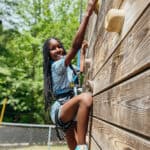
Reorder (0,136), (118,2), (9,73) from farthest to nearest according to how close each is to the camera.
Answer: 1. (9,73)
2. (0,136)
3. (118,2)

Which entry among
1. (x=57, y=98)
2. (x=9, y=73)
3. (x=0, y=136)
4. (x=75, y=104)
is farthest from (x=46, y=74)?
(x=9, y=73)

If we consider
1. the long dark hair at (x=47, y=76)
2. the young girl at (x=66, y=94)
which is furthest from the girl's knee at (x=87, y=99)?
the long dark hair at (x=47, y=76)

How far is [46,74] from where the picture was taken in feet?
10.9

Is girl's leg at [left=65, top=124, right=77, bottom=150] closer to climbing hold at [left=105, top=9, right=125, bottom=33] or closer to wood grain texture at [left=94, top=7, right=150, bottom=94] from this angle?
wood grain texture at [left=94, top=7, right=150, bottom=94]

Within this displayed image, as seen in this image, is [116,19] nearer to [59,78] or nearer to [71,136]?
[59,78]

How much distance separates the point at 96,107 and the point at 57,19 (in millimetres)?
20068

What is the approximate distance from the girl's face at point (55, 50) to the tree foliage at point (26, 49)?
17.0 metres

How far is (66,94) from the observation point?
10.6ft

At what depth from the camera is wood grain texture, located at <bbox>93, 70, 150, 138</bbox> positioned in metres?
1.17

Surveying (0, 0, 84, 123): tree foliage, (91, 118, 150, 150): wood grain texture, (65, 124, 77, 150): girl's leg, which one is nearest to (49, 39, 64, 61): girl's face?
(65, 124, 77, 150): girl's leg

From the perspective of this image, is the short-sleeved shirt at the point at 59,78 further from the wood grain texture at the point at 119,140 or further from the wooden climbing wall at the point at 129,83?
the wooden climbing wall at the point at 129,83

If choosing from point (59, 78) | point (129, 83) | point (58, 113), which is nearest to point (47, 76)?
point (59, 78)

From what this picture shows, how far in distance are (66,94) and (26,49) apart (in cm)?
1808

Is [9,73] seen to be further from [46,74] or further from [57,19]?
[46,74]
